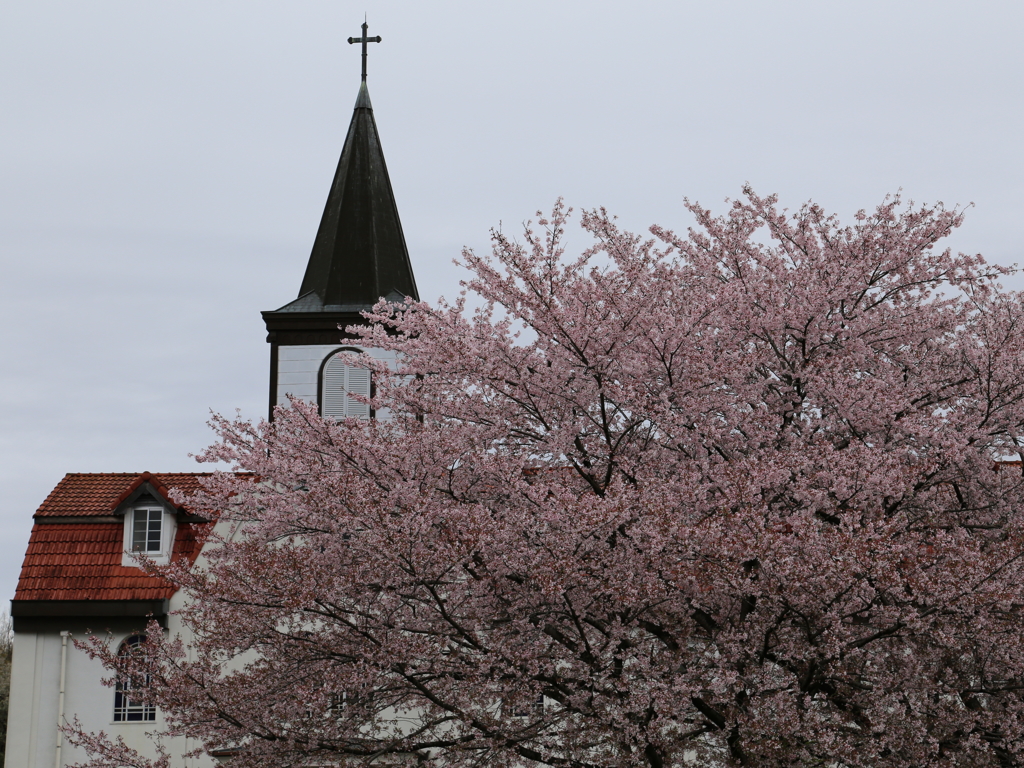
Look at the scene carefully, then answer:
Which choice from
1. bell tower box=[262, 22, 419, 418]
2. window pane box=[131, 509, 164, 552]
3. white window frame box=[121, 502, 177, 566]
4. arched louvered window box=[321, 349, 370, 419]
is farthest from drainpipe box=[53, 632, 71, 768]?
arched louvered window box=[321, 349, 370, 419]

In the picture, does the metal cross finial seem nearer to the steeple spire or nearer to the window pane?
the steeple spire

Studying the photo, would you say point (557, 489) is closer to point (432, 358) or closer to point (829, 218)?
point (432, 358)

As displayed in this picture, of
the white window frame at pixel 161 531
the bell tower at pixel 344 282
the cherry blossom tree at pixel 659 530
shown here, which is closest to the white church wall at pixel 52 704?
the white window frame at pixel 161 531

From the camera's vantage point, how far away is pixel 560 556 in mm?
10883

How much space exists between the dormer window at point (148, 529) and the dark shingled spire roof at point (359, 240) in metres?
5.41

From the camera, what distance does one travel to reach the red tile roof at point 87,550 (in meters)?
23.9

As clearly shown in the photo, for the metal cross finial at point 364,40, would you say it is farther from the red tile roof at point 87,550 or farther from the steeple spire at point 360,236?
the red tile roof at point 87,550

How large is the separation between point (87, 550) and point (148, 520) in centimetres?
133

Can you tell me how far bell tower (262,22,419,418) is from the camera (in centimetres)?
2717

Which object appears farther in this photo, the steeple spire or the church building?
the steeple spire

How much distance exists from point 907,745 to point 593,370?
4604mm

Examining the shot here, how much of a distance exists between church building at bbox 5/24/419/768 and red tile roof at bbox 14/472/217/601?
24mm

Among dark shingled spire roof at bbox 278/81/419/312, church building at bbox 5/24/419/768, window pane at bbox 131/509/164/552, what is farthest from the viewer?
dark shingled spire roof at bbox 278/81/419/312

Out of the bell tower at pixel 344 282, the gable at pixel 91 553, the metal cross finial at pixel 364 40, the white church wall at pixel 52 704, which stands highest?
the metal cross finial at pixel 364 40
